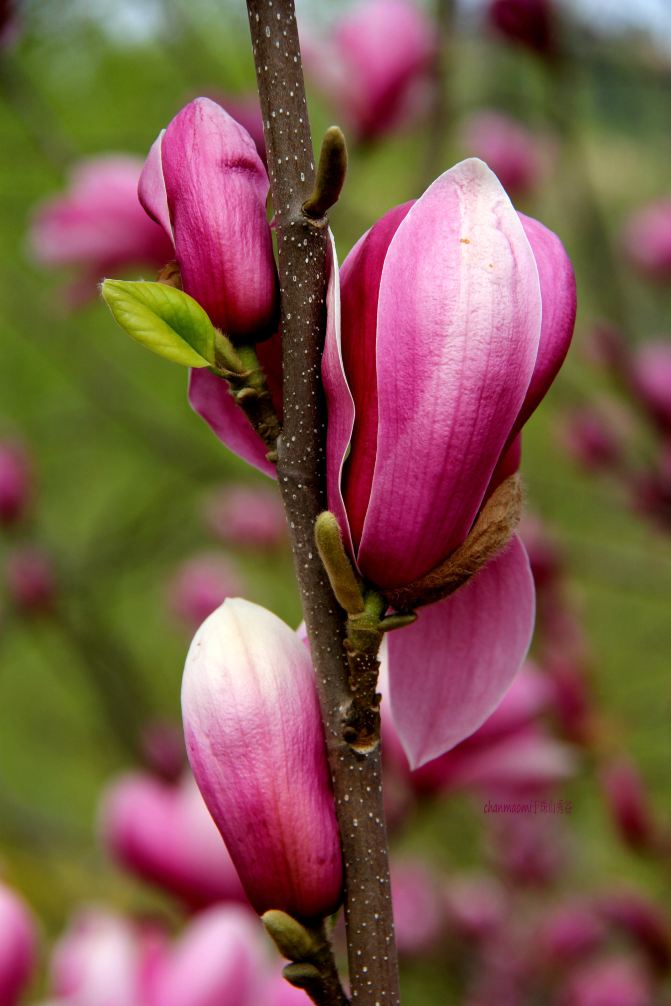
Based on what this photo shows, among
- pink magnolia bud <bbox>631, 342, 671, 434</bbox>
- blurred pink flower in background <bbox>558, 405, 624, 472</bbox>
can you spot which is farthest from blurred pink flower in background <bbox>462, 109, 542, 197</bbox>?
pink magnolia bud <bbox>631, 342, 671, 434</bbox>

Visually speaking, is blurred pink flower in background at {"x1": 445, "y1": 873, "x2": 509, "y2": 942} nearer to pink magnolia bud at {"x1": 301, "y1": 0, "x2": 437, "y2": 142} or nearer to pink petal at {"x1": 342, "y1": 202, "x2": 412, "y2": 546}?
pink magnolia bud at {"x1": 301, "y1": 0, "x2": 437, "y2": 142}

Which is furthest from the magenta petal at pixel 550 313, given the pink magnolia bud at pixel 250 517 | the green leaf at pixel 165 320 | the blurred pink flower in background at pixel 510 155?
the pink magnolia bud at pixel 250 517

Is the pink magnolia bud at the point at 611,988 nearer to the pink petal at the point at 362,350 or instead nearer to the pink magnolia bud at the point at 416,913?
the pink magnolia bud at the point at 416,913

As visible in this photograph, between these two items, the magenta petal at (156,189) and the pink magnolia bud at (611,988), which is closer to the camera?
the magenta petal at (156,189)

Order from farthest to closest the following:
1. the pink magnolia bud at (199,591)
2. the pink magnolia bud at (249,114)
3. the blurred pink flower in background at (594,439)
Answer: the pink magnolia bud at (199,591), the blurred pink flower in background at (594,439), the pink magnolia bud at (249,114)

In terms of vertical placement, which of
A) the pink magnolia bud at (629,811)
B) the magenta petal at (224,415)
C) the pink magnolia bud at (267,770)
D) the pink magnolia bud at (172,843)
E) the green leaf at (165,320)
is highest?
the green leaf at (165,320)
